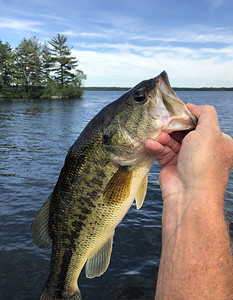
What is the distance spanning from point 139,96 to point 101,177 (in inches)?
38.8

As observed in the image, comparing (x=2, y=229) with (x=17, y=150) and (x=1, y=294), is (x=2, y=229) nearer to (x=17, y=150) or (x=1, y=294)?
(x=1, y=294)

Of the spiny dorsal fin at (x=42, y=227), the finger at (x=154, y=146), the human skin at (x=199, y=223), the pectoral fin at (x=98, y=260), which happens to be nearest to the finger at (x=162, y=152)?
the finger at (x=154, y=146)

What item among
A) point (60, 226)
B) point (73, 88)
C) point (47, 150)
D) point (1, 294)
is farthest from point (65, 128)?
point (73, 88)

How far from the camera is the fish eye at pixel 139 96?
2846 millimetres

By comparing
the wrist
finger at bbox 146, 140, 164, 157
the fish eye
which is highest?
the fish eye

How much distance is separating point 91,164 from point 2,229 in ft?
18.3

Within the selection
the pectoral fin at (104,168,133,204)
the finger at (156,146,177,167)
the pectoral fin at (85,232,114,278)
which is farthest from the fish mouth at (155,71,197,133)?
the pectoral fin at (85,232,114,278)

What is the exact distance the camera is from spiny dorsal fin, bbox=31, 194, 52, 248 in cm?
326

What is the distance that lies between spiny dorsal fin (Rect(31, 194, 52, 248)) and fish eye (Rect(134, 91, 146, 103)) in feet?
5.30

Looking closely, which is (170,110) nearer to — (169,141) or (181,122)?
(181,122)

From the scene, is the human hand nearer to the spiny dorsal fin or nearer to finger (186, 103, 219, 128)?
finger (186, 103, 219, 128)

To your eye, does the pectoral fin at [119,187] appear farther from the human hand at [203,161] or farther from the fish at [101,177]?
the human hand at [203,161]

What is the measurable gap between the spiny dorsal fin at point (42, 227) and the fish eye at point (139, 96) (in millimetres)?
1614

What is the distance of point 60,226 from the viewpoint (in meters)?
3.13
